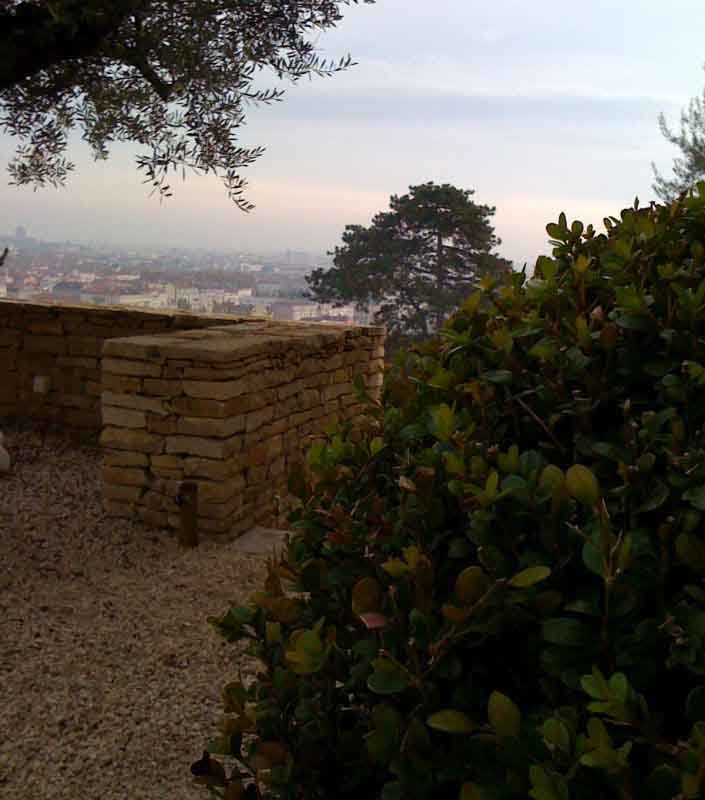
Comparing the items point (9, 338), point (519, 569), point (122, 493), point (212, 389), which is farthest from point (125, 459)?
point (519, 569)

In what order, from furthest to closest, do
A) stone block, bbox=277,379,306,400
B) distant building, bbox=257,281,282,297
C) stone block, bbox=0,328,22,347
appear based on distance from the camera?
distant building, bbox=257,281,282,297 → stone block, bbox=0,328,22,347 → stone block, bbox=277,379,306,400

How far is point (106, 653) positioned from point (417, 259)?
16.4m

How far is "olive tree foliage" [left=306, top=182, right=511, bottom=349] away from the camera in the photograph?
19.1 metres

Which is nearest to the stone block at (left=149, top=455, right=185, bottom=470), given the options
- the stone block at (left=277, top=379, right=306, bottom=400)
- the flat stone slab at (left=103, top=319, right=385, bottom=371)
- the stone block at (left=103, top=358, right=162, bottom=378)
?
the stone block at (left=103, top=358, right=162, bottom=378)

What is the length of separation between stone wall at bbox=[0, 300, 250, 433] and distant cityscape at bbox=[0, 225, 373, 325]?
620 millimetres

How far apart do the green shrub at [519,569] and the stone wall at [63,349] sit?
7.43m

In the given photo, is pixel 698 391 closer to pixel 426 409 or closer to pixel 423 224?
pixel 426 409

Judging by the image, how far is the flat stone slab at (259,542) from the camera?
18.6ft

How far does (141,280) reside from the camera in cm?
1099

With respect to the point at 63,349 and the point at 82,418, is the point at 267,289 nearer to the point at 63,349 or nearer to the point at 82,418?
the point at 63,349

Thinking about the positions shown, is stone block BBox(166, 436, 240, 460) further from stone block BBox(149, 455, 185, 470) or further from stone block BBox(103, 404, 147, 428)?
stone block BBox(103, 404, 147, 428)

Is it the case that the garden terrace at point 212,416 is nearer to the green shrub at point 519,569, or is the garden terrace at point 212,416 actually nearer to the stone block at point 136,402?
the stone block at point 136,402

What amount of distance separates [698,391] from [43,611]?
159 inches

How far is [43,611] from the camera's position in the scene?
15.0 ft
